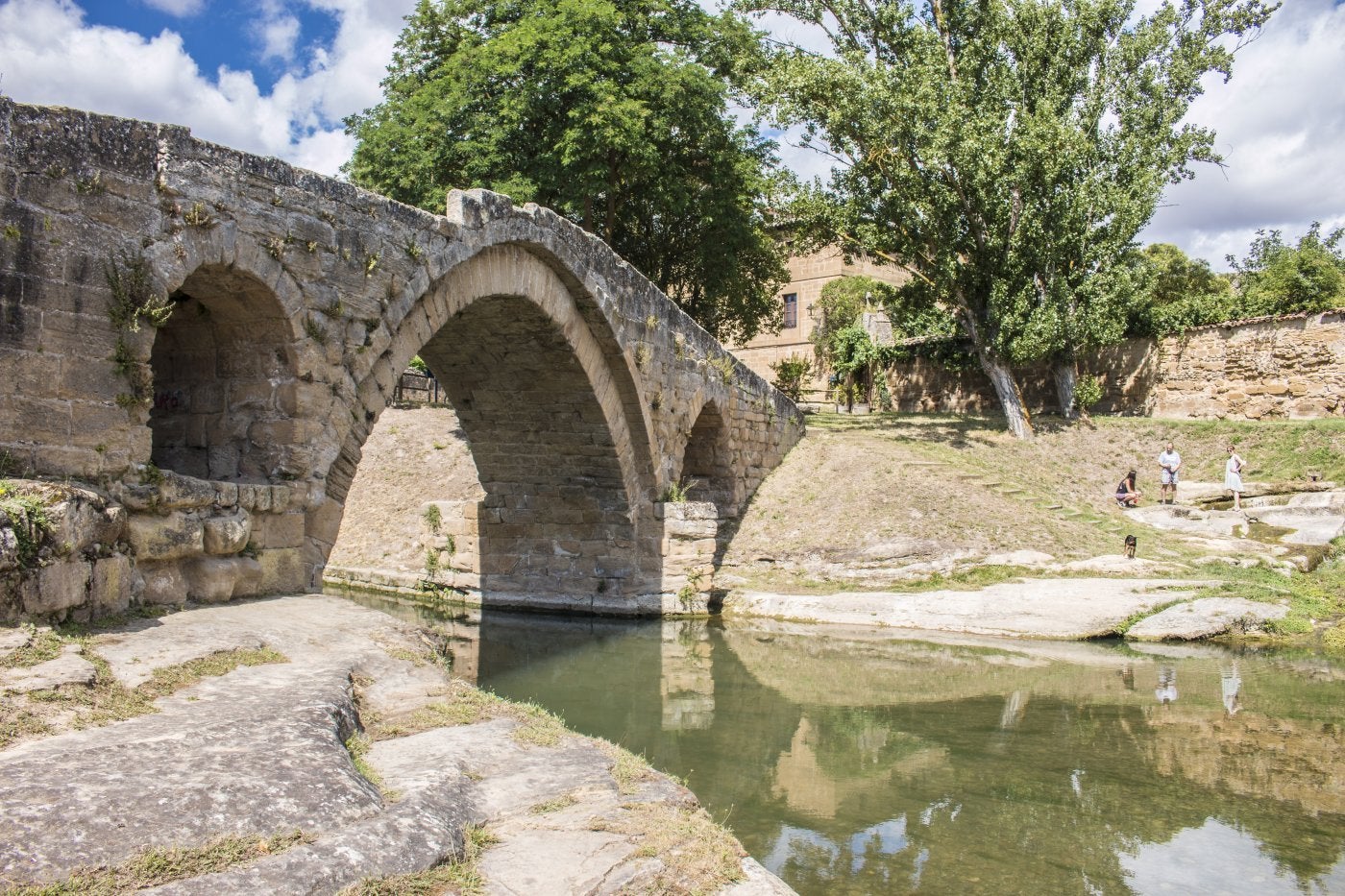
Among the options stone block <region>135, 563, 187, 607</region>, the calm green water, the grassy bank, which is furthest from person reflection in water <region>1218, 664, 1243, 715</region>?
stone block <region>135, 563, 187, 607</region>

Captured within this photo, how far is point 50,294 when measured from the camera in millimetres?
5789

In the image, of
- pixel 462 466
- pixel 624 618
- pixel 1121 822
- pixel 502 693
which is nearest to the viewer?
pixel 1121 822

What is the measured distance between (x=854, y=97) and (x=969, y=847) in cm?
1471

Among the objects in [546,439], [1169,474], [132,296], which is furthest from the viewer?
[1169,474]

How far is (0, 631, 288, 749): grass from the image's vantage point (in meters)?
3.85

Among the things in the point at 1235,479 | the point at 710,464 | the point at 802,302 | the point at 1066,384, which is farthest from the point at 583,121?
the point at 802,302

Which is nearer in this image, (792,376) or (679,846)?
(679,846)

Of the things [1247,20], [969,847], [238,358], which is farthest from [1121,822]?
[1247,20]

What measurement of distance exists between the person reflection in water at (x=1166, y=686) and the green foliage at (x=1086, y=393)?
1259 cm

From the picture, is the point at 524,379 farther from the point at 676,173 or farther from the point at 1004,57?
the point at 1004,57

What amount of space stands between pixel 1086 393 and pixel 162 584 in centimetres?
1979

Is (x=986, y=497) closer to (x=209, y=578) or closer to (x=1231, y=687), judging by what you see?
(x=1231, y=687)

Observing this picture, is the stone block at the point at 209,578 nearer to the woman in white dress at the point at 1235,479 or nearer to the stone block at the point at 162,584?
the stone block at the point at 162,584

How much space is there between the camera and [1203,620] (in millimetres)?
11438
